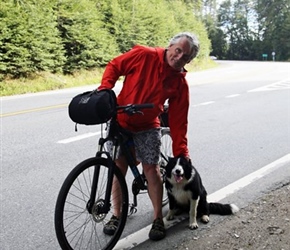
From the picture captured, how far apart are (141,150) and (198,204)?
0.86 m

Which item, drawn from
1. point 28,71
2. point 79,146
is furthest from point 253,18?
point 79,146

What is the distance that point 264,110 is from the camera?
1067cm

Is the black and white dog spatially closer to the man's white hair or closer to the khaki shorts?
the khaki shorts

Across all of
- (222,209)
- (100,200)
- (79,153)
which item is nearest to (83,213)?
(100,200)

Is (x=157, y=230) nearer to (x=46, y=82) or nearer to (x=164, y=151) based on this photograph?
(x=164, y=151)

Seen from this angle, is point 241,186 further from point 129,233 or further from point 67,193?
point 67,193

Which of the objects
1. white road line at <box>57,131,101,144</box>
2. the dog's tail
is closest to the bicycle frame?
the dog's tail

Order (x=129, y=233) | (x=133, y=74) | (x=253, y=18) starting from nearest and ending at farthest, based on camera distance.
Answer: (x=133, y=74) < (x=129, y=233) < (x=253, y=18)

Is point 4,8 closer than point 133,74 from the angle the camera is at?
No

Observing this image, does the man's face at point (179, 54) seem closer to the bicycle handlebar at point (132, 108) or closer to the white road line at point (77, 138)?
the bicycle handlebar at point (132, 108)

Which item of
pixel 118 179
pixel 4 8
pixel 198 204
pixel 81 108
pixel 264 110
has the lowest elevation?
pixel 264 110

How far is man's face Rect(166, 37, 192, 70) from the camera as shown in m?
3.19

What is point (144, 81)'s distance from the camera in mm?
3285

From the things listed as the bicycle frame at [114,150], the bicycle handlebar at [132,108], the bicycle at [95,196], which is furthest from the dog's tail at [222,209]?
the bicycle handlebar at [132,108]
